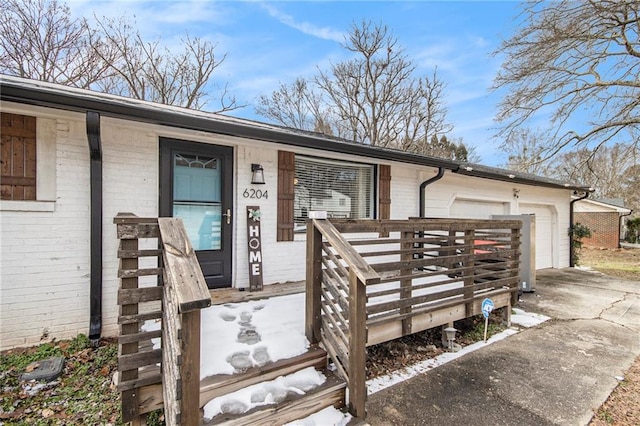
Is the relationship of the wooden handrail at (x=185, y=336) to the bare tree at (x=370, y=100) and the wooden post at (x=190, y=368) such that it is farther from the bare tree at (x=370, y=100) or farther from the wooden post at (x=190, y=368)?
the bare tree at (x=370, y=100)

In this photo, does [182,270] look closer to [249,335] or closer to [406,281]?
[249,335]

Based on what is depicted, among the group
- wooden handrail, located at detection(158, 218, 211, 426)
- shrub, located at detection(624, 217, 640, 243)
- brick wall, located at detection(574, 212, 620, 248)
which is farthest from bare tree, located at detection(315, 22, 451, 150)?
wooden handrail, located at detection(158, 218, 211, 426)

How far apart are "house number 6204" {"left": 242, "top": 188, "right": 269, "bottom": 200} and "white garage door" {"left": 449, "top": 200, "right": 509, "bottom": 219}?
176 inches

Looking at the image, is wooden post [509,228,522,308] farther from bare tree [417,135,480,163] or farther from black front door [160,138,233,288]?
bare tree [417,135,480,163]

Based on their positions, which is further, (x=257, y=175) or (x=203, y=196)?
(x=257, y=175)

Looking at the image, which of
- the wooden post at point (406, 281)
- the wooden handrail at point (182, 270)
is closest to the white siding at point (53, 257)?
the wooden handrail at point (182, 270)

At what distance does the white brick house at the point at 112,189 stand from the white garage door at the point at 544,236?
6.35m

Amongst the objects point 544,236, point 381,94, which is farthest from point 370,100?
point 544,236

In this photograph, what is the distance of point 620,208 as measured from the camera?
16.1m

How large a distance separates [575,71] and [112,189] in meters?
12.0

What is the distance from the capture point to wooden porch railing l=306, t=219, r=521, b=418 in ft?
7.12

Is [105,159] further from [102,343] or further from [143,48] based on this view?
[143,48]

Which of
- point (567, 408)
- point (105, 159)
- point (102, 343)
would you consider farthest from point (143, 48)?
point (567, 408)

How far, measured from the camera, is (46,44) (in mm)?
9664
